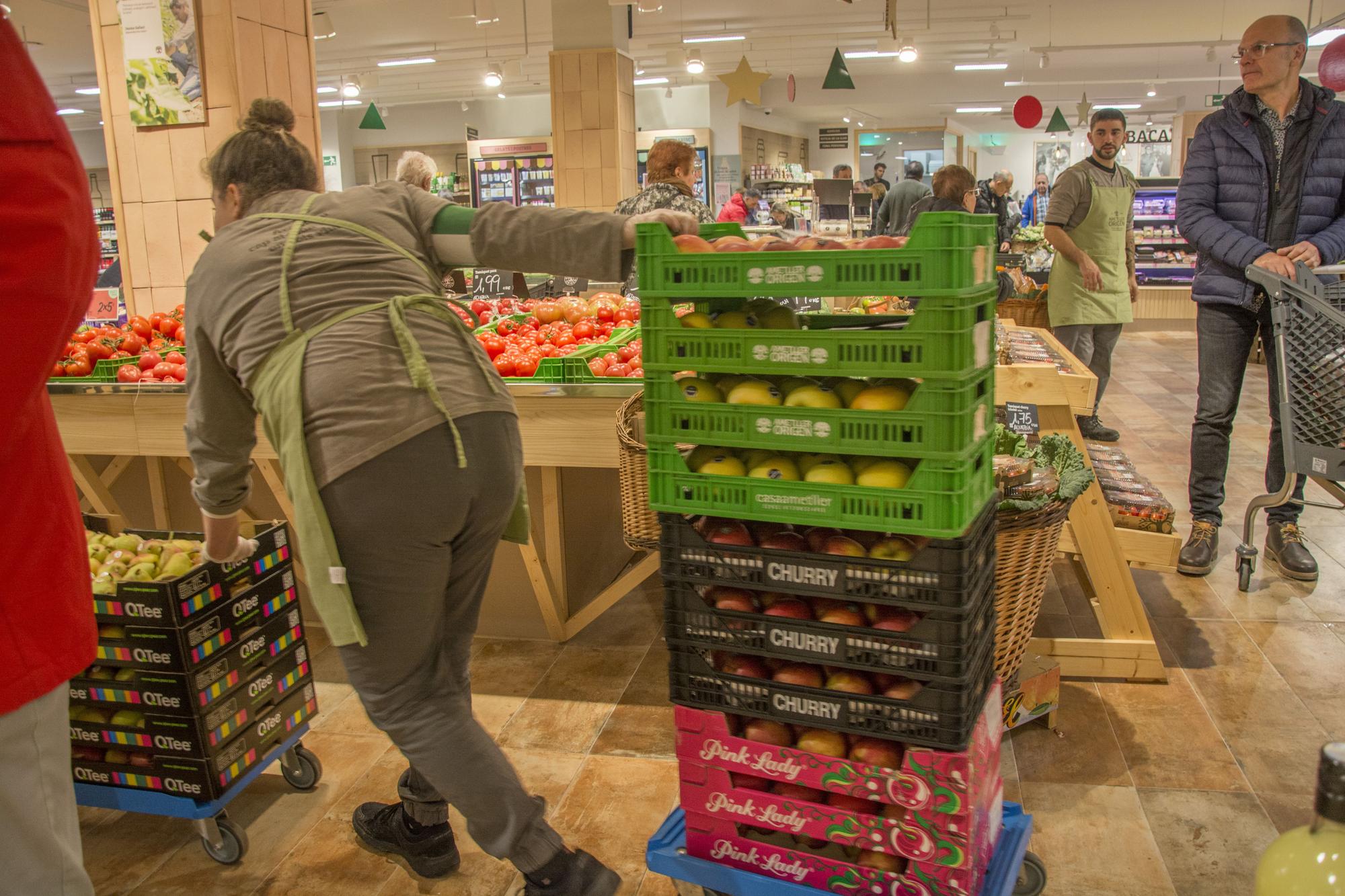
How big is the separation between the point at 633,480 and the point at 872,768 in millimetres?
1398

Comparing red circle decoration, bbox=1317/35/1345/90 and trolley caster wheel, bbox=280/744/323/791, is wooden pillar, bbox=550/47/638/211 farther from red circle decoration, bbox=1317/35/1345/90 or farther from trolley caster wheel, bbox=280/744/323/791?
trolley caster wheel, bbox=280/744/323/791

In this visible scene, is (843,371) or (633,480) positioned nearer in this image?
(843,371)

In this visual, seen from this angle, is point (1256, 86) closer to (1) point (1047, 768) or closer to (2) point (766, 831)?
(1) point (1047, 768)

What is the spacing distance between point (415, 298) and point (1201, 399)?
332 cm

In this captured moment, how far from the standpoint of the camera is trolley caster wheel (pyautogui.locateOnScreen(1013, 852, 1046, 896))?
2.14 metres

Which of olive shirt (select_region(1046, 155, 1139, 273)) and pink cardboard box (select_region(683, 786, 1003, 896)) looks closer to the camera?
pink cardboard box (select_region(683, 786, 1003, 896))

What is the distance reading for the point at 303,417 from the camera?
179cm

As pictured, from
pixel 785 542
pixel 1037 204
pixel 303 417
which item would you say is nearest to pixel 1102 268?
pixel 785 542

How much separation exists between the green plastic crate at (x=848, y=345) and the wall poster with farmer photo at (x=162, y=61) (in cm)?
368

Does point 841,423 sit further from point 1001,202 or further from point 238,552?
point 1001,202

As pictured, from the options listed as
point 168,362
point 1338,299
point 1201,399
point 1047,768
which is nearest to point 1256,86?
point 1338,299

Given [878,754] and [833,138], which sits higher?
[833,138]

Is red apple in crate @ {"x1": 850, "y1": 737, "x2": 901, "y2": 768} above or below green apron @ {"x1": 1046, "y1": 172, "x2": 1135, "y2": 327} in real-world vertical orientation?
below

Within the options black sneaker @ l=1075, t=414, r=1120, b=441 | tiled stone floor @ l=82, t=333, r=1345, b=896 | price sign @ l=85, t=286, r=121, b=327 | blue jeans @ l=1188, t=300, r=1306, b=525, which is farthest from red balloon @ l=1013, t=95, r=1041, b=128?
price sign @ l=85, t=286, r=121, b=327
